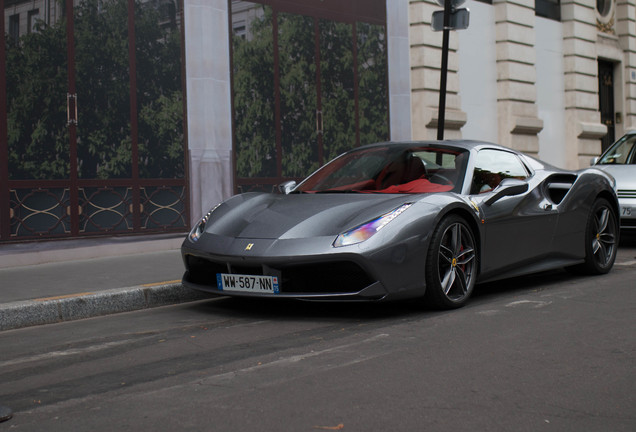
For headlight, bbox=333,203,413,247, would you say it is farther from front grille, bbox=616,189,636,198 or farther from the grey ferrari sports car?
front grille, bbox=616,189,636,198

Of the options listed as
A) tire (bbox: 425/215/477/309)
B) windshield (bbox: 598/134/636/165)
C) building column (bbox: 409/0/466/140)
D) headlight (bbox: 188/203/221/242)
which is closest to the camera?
tire (bbox: 425/215/477/309)

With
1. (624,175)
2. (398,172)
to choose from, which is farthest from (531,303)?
(624,175)

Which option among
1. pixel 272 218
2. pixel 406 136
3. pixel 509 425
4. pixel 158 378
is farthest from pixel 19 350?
pixel 406 136

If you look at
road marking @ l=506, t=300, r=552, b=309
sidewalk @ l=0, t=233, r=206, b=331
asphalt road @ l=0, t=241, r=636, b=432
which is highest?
sidewalk @ l=0, t=233, r=206, b=331

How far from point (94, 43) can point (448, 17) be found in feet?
15.1

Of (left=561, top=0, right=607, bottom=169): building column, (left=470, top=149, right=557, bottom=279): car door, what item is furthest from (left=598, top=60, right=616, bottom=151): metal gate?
(left=470, top=149, right=557, bottom=279): car door

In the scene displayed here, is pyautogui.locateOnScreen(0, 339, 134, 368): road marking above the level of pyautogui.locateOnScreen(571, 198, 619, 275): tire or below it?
below

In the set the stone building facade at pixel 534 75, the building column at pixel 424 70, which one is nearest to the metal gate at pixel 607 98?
the stone building facade at pixel 534 75

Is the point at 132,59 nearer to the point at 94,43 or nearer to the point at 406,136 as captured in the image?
the point at 94,43

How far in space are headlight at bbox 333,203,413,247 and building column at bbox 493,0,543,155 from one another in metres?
12.9

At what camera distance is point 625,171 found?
10727 mm

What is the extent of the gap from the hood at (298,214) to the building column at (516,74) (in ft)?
41.0

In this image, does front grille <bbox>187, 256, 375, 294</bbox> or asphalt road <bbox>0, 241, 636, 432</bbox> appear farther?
front grille <bbox>187, 256, 375, 294</bbox>

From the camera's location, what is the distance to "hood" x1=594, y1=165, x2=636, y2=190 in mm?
10320
